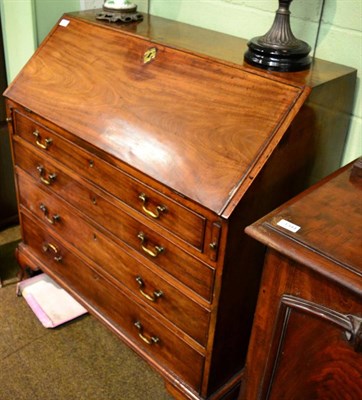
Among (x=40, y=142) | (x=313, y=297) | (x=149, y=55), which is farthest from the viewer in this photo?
(x=40, y=142)

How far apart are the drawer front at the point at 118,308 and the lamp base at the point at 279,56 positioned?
832mm

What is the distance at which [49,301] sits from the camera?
2.07 metres

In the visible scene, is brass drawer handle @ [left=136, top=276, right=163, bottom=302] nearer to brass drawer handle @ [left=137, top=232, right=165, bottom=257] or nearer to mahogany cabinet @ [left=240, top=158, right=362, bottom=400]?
brass drawer handle @ [left=137, top=232, right=165, bottom=257]

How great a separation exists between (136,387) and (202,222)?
798 mm

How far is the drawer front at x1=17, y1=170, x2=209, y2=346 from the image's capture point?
1.44 m

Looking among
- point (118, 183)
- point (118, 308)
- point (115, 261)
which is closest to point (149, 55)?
point (118, 183)

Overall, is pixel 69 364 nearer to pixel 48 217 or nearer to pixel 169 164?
pixel 48 217

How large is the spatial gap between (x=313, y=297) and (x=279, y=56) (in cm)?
67

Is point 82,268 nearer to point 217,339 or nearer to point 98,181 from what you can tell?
point 98,181

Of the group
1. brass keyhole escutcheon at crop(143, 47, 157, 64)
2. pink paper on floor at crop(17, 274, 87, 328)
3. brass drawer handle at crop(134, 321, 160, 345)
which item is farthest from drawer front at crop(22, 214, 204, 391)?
brass keyhole escutcheon at crop(143, 47, 157, 64)

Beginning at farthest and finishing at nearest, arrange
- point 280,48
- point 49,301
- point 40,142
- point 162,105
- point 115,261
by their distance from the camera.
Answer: point 49,301 → point 40,142 → point 115,261 → point 162,105 → point 280,48

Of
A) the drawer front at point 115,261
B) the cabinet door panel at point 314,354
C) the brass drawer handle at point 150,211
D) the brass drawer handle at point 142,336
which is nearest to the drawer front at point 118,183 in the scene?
the brass drawer handle at point 150,211

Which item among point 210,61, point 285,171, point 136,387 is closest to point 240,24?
point 210,61

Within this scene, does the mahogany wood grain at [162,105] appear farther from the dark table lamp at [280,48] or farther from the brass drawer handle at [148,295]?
the brass drawer handle at [148,295]
